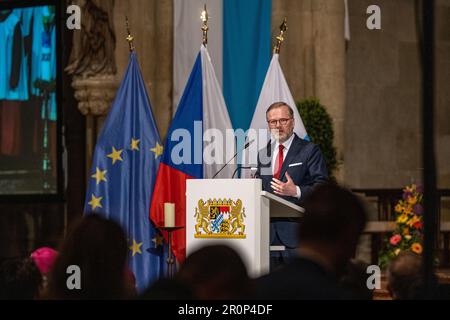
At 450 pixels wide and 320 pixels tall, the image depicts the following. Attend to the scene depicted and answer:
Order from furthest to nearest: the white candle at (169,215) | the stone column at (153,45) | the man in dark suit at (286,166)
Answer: the stone column at (153,45)
the white candle at (169,215)
the man in dark suit at (286,166)

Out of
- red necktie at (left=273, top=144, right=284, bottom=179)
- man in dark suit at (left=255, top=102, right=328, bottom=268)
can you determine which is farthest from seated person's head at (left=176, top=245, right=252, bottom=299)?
red necktie at (left=273, top=144, right=284, bottom=179)

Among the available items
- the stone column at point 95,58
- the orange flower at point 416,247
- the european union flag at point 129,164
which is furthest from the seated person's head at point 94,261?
the stone column at point 95,58

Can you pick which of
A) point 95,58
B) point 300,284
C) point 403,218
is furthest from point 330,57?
point 300,284

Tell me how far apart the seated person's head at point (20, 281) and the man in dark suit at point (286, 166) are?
4.01m

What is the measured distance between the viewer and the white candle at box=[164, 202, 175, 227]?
8.74 m

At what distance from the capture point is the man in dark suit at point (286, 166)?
26.7 feet

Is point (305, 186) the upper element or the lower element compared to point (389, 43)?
lower

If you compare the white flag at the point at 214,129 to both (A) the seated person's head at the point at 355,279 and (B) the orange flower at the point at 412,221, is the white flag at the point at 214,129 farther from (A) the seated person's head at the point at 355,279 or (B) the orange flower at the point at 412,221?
(A) the seated person's head at the point at 355,279

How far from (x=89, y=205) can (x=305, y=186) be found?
7.85 ft

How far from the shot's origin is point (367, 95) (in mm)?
13711

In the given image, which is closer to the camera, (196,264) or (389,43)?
(196,264)

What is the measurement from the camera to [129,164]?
32.0ft
